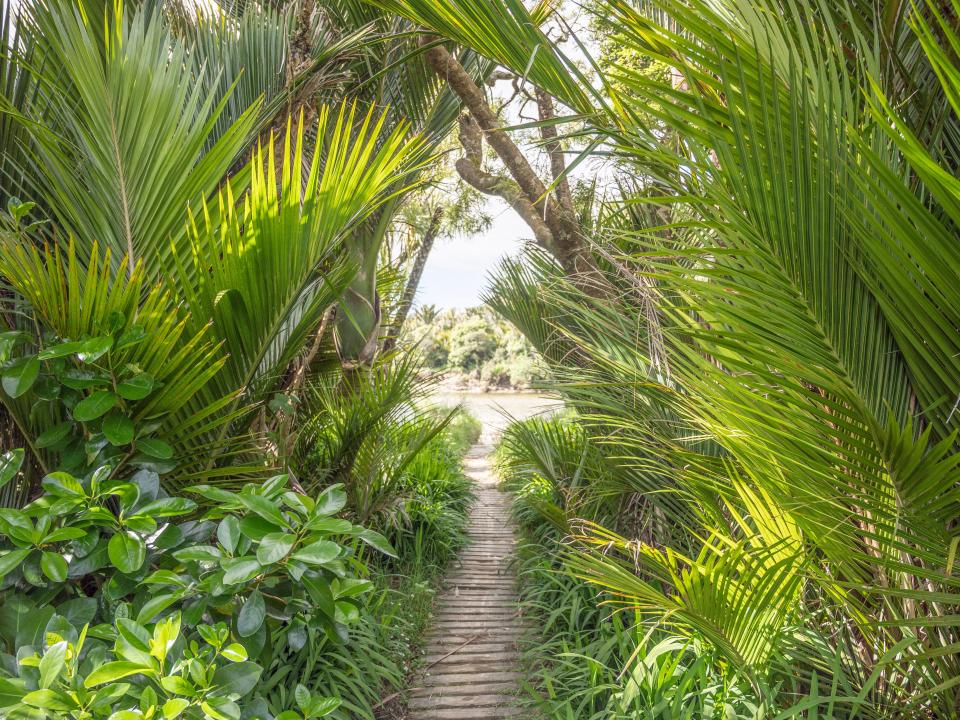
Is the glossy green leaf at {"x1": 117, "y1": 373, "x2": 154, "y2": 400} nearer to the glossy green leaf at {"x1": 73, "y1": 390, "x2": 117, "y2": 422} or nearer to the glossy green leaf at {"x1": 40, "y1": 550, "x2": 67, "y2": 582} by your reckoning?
the glossy green leaf at {"x1": 73, "y1": 390, "x2": 117, "y2": 422}

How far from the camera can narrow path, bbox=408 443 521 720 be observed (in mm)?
2574

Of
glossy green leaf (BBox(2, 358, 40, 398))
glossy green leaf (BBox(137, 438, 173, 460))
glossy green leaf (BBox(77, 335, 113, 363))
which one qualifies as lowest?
glossy green leaf (BBox(137, 438, 173, 460))

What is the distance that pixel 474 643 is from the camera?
3170mm

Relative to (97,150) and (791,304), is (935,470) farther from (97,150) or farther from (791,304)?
(97,150)

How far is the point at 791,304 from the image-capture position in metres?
0.94

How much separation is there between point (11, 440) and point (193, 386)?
73 cm

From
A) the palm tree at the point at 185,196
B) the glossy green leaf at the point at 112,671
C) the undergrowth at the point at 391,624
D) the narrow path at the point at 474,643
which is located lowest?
the narrow path at the point at 474,643

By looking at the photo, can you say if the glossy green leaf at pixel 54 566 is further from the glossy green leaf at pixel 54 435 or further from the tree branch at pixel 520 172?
the tree branch at pixel 520 172

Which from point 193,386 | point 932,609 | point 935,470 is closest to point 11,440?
point 193,386

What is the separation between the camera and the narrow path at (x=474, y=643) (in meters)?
2.57

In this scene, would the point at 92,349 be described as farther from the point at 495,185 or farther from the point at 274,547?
the point at 495,185

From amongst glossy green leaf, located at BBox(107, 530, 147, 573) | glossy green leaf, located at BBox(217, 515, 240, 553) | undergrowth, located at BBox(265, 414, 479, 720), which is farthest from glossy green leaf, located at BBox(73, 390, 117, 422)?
undergrowth, located at BBox(265, 414, 479, 720)

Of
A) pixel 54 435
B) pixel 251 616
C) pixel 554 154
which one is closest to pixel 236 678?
pixel 251 616

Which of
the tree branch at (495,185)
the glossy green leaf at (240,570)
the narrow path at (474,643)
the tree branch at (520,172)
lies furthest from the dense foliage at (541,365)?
the tree branch at (495,185)
